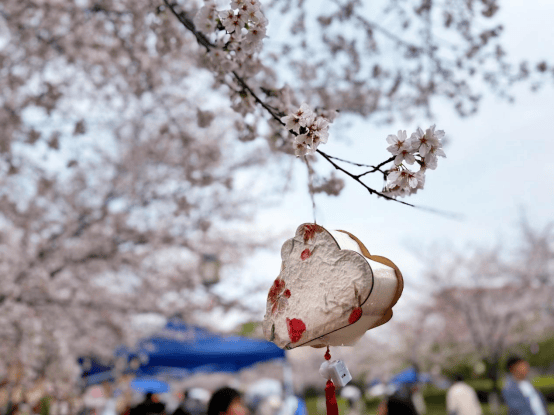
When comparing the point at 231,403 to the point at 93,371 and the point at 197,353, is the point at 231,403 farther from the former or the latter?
the point at 93,371

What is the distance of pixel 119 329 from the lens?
22.0 ft

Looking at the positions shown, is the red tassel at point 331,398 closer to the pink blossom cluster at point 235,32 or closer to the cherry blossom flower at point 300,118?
the cherry blossom flower at point 300,118

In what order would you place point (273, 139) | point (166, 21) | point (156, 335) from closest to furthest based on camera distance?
1. point (273, 139)
2. point (166, 21)
3. point (156, 335)

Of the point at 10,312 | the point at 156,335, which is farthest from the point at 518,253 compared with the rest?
the point at 10,312

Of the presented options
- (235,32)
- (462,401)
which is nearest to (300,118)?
(235,32)

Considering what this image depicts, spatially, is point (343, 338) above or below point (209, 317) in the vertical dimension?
below

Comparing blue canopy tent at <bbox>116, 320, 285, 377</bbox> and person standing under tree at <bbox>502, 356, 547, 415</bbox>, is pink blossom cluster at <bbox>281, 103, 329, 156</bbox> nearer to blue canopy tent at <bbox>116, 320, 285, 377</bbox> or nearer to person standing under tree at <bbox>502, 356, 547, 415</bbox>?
person standing under tree at <bbox>502, 356, 547, 415</bbox>

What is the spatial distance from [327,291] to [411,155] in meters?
0.39

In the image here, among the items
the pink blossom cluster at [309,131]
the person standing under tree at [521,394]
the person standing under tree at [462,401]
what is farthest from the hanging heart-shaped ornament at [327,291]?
the person standing under tree at [462,401]

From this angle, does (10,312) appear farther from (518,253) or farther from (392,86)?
(518,253)

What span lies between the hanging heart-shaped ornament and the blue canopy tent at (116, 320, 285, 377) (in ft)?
20.4

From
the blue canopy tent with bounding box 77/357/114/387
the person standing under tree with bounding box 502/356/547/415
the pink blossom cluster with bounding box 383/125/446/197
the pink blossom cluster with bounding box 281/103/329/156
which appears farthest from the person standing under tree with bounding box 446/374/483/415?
the blue canopy tent with bounding box 77/357/114/387

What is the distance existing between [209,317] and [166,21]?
6.88 meters

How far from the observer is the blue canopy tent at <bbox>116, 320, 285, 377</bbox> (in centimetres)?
714
